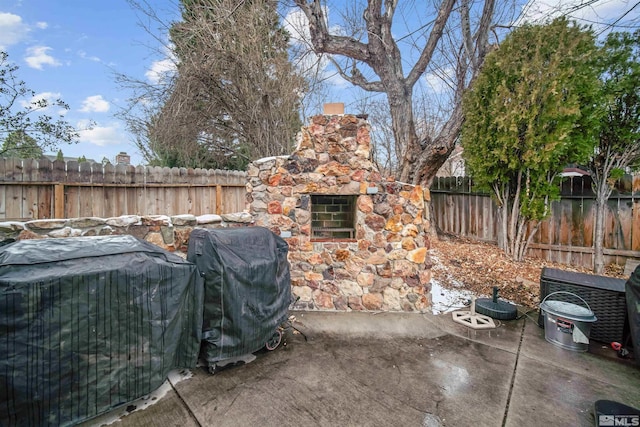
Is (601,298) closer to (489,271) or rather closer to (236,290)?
(489,271)

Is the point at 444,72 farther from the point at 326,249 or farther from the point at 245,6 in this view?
the point at 326,249

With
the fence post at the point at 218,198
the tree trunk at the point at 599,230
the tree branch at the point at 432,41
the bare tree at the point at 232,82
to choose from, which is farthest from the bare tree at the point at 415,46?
the fence post at the point at 218,198

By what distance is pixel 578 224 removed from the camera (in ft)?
18.1

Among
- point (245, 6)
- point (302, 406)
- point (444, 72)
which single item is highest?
point (245, 6)

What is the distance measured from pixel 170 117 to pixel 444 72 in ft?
24.3

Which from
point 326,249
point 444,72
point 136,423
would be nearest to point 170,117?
point 326,249

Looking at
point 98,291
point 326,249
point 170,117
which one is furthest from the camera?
point 170,117

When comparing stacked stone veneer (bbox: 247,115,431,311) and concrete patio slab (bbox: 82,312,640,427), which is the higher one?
stacked stone veneer (bbox: 247,115,431,311)

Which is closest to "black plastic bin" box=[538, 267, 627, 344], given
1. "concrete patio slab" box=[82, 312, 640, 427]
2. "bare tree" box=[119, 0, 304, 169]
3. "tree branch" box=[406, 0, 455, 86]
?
"concrete patio slab" box=[82, 312, 640, 427]

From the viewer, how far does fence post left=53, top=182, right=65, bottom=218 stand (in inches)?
168

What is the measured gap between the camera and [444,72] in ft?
27.5

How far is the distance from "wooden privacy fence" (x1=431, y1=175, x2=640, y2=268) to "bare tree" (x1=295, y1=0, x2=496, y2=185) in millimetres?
1546

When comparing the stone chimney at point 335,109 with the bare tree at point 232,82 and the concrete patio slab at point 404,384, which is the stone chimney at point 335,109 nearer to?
the concrete patio slab at point 404,384

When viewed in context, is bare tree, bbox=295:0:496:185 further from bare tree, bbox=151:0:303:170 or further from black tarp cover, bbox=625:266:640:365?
black tarp cover, bbox=625:266:640:365
